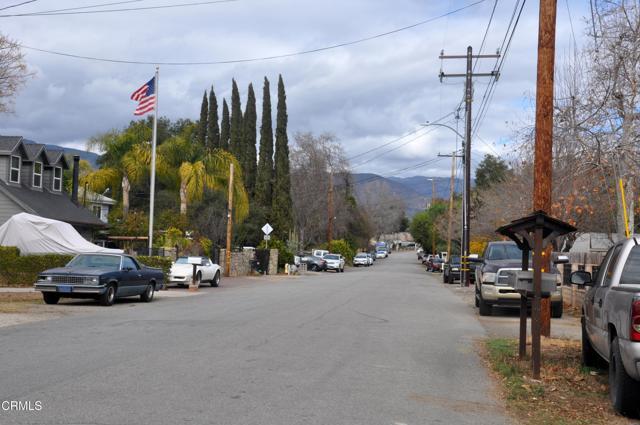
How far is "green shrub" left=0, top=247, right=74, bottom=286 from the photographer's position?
25578 mm

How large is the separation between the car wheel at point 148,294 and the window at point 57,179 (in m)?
18.6

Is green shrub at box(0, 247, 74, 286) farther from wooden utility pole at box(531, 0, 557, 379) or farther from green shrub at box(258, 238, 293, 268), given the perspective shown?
green shrub at box(258, 238, 293, 268)

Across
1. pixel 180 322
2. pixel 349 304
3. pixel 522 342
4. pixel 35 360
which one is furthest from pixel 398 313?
pixel 35 360

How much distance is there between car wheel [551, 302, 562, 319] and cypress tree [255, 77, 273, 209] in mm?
41380

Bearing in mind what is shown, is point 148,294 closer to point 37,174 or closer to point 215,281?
point 215,281

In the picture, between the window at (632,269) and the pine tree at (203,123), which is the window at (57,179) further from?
the window at (632,269)

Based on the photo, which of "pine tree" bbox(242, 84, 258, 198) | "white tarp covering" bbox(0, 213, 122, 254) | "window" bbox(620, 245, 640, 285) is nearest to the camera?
"window" bbox(620, 245, 640, 285)

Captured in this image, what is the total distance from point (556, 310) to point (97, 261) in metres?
13.0

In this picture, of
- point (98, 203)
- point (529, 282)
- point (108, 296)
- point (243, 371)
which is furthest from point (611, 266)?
point (98, 203)

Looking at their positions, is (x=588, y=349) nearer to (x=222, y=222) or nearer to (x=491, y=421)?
(x=491, y=421)

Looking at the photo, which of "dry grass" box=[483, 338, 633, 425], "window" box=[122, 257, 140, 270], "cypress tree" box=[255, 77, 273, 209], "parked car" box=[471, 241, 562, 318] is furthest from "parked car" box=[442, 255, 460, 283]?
"dry grass" box=[483, 338, 633, 425]

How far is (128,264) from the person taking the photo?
20.6m

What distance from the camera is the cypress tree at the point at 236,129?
6206cm

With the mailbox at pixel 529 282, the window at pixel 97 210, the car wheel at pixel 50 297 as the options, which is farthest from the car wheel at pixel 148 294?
the window at pixel 97 210
